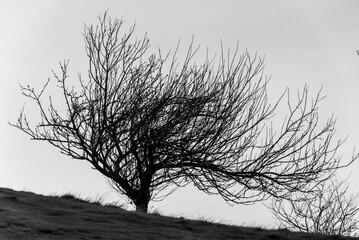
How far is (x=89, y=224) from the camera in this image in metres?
9.73

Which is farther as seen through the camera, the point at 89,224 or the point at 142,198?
the point at 142,198

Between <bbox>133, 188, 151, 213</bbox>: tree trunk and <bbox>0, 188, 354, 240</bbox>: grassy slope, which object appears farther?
<bbox>133, 188, 151, 213</bbox>: tree trunk

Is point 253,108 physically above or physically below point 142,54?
below

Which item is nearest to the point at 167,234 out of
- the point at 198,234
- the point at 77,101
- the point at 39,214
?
the point at 198,234

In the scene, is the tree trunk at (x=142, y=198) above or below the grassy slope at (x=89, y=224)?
above

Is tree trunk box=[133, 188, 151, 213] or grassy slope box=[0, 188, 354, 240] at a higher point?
tree trunk box=[133, 188, 151, 213]

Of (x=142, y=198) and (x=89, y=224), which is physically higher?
(x=142, y=198)

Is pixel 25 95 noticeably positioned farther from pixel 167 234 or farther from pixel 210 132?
pixel 167 234

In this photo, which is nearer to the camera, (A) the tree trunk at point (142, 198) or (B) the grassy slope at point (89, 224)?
(B) the grassy slope at point (89, 224)

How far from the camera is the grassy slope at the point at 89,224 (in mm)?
8656

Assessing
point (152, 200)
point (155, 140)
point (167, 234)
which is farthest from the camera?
point (152, 200)

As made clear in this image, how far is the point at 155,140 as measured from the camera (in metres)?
15.2

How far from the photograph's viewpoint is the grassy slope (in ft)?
28.4

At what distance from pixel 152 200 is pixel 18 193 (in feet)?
22.5
